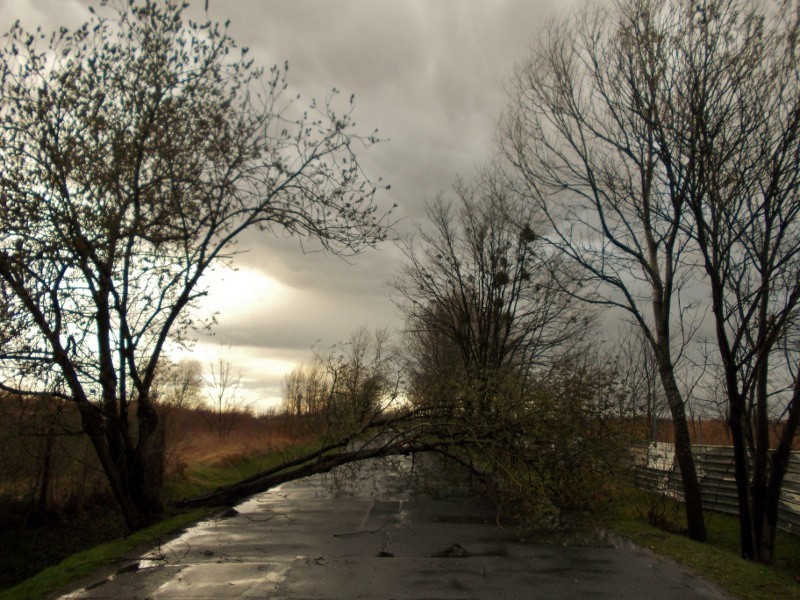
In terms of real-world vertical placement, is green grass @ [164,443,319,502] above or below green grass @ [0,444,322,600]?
above

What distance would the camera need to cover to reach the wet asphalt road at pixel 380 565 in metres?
7.25

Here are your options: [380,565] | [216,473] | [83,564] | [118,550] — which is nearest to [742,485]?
[380,565]

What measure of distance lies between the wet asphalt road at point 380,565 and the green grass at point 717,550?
401 millimetres

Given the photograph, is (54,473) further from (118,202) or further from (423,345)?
(423,345)

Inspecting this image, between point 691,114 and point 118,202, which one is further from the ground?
point 691,114

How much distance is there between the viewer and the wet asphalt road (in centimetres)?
725

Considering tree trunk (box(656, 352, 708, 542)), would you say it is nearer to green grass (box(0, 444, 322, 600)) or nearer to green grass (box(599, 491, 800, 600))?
green grass (box(599, 491, 800, 600))

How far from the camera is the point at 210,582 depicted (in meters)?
7.59

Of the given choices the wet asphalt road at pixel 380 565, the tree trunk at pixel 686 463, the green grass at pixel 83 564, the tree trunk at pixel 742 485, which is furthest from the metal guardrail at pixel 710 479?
the green grass at pixel 83 564

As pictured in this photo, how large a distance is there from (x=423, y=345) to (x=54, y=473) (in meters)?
29.5

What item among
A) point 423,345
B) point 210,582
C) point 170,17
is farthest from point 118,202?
point 423,345

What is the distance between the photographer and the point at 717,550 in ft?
35.6

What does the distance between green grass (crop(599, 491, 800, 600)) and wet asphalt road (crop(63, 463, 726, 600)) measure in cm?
40

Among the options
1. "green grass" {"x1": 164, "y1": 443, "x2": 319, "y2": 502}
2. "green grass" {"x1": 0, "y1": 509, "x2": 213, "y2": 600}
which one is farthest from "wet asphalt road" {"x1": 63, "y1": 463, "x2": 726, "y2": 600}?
"green grass" {"x1": 164, "y1": 443, "x2": 319, "y2": 502}
